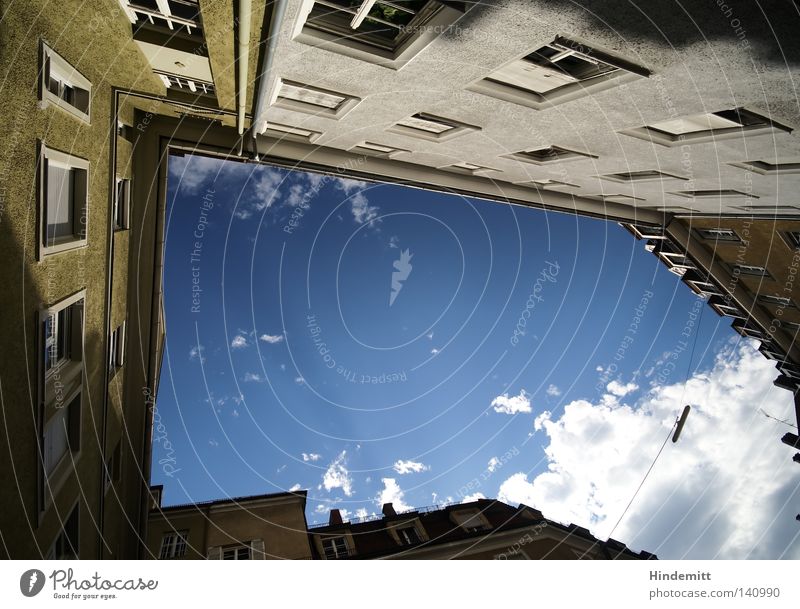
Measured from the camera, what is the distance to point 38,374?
827 centimetres

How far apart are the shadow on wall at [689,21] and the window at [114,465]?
52.3 feet

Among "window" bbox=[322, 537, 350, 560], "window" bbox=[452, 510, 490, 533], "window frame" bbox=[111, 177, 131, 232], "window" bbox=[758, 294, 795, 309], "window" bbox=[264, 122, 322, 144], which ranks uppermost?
"window" bbox=[264, 122, 322, 144]

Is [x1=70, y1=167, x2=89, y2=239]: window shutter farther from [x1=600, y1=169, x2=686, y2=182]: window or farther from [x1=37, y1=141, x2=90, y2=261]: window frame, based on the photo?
[x1=600, y1=169, x2=686, y2=182]: window

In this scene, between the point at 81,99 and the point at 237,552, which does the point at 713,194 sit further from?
the point at 237,552

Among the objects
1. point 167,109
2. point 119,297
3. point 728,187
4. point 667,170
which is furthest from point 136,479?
point 728,187

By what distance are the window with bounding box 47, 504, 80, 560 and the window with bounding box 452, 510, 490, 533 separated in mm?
20202

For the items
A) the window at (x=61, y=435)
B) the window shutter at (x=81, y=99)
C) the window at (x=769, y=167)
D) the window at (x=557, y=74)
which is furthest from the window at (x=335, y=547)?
the window at (x=769, y=167)

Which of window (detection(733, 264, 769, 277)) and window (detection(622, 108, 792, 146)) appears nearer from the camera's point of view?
window (detection(622, 108, 792, 146))

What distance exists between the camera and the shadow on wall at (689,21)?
5770 mm

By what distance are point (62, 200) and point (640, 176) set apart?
17739 millimetres

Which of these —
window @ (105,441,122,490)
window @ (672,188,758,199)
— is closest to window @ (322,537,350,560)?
window @ (105,441,122,490)

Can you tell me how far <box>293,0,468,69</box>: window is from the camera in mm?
7184

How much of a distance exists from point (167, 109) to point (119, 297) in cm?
614
